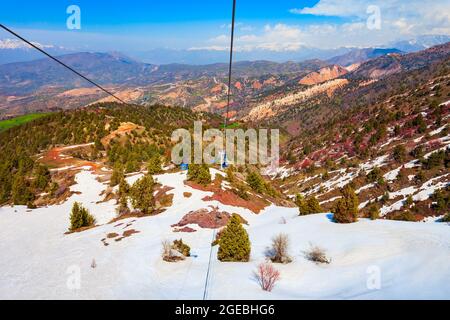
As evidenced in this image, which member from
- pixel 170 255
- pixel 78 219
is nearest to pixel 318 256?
pixel 170 255

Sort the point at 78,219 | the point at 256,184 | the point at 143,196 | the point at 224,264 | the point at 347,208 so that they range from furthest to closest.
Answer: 1. the point at 256,184
2. the point at 143,196
3. the point at 78,219
4. the point at 347,208
5. the point at 224,264

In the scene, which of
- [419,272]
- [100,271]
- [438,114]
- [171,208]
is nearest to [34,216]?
[171,208]

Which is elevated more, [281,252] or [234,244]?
[234,244]

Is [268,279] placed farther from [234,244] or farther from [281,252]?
[234,244]

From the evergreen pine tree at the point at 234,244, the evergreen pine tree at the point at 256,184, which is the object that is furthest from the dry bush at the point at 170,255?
the evergreen pine tree at the point at 256,184

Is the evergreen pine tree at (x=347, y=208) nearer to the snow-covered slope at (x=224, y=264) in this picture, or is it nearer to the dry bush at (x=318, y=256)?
the snow-covered slope at (x=224, y=264)

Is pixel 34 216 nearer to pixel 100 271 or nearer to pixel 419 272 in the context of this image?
pixel 100 271

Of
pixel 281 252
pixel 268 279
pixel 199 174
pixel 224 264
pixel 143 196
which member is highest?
pixel 268 279

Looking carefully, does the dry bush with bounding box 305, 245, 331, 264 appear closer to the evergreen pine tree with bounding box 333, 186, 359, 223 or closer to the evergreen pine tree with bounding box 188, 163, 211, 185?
the evergreen pine tree with bounding box 333, 186, 359, 223
